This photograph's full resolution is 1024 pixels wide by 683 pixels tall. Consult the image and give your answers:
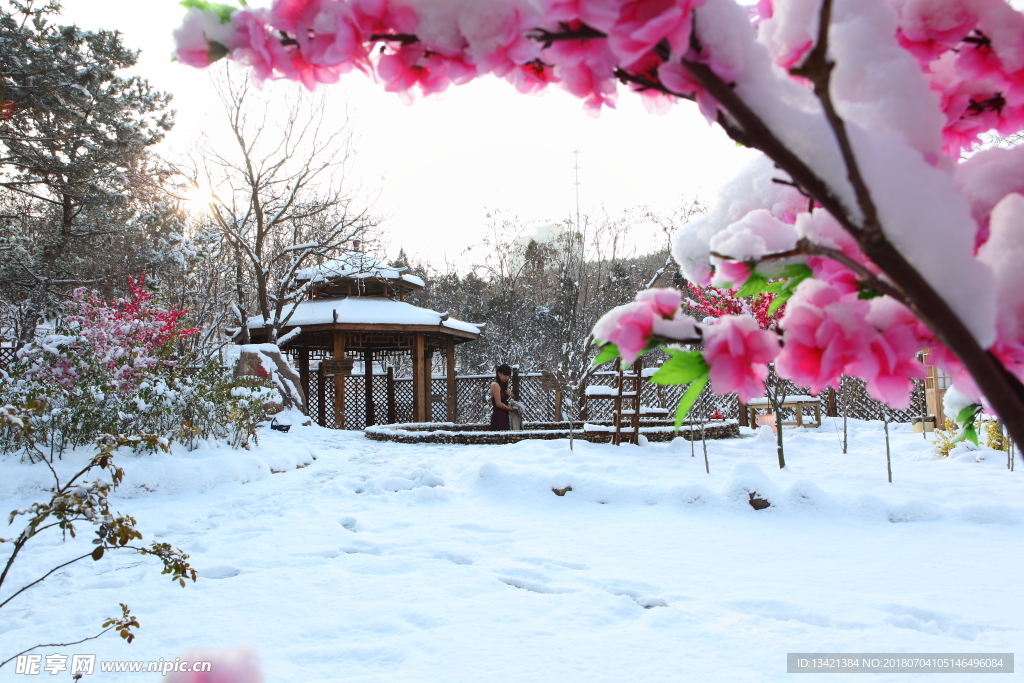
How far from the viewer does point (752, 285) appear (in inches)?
34.5

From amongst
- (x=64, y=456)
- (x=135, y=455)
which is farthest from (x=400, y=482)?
(x=64, y=456)

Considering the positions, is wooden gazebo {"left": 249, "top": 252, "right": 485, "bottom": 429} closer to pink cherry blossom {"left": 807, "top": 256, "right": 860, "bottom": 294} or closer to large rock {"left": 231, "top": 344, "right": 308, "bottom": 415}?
large rock {"left": 231, "top": 344, "right": 308, "bottom": 415}

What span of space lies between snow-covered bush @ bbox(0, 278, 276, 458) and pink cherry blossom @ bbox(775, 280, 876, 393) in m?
5.45

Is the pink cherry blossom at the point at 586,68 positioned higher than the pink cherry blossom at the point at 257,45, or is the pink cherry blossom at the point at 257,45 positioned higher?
the pink cherry blossom at the point at 257,45

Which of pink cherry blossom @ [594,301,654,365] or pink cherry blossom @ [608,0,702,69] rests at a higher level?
pink cherry blossom @ [608,0,702,69]

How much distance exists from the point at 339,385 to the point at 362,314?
1.79 m

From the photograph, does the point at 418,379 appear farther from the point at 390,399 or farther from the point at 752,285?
the point at 752,285

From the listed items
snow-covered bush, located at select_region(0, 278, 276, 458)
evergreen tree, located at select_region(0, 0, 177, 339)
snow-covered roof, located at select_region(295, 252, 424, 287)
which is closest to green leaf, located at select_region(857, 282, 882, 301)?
snow-covered bush, located at select_region(0, 278, 276, 458)

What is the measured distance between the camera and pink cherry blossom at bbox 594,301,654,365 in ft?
2.28

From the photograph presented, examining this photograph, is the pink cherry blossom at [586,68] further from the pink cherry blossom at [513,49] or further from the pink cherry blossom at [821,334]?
the pink cherry blossom at [821,334]

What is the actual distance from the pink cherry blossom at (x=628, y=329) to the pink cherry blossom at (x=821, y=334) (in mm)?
159

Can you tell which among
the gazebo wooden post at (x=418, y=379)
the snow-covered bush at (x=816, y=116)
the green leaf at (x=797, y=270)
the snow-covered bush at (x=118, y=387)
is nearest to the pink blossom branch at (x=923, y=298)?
the snow-covered bush at (x=816, y=116)

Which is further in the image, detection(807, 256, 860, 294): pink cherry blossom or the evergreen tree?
the evergreen tree

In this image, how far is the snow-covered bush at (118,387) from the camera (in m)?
5.60
